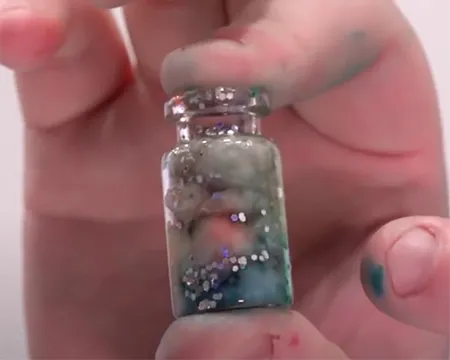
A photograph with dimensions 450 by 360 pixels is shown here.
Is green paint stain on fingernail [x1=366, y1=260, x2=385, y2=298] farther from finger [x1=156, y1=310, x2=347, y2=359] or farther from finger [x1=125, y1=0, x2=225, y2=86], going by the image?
finger [x1=125, y1=0, x2=225, y2=86]

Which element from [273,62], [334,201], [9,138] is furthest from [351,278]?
[9,138]

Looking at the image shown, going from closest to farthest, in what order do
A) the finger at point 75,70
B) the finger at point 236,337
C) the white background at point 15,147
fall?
the finger at point 236,337 → the finger at point 75,70 → the white background at point 15,147

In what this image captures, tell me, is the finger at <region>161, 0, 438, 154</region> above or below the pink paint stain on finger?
above

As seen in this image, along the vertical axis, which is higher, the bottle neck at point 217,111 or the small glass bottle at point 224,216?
the bottle neck at point 217,111

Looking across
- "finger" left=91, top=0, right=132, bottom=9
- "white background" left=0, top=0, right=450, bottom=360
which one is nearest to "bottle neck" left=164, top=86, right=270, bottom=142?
"finger" left=91, top=0, right=132, bottom=9

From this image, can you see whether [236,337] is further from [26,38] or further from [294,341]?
[26,38]

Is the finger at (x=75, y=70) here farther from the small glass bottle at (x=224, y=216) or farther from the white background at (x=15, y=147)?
the white background at (x=15, y=147)

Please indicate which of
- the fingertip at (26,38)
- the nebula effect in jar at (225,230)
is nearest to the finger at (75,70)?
the fingertip at (26,38)
